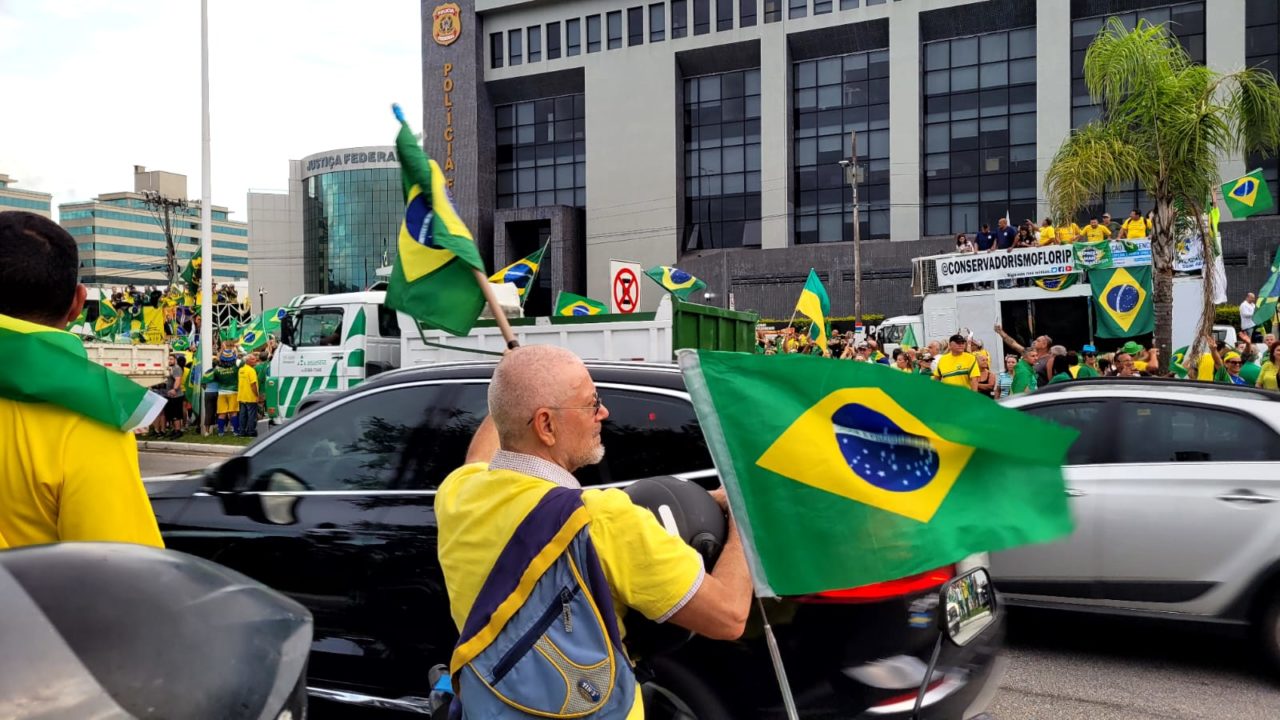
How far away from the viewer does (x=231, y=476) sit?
14.3 feet

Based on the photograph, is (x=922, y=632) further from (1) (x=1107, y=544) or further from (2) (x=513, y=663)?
(1) (x=1107, y=544)

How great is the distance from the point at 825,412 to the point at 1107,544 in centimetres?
420

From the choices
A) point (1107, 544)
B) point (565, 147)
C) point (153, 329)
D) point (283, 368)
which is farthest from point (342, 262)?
point (1107, 544)

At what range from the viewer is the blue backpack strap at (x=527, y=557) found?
2.01 meters

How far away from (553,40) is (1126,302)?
41025 mm

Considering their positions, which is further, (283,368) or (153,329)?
(153,329)

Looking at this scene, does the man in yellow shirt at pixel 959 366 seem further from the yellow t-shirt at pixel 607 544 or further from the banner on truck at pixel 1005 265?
the yellow t-shirt at pixel 607 544

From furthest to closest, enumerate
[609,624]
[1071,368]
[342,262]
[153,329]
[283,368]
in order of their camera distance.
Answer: [342,262]
[153,329]
[283,368]
[1071,368]
[609,624]

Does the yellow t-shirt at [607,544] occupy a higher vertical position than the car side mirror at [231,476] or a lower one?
higher

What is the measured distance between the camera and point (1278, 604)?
5.31 metres

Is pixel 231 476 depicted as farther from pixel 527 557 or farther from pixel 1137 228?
pixel 1137 228

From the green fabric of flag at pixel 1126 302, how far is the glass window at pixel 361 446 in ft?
54.6

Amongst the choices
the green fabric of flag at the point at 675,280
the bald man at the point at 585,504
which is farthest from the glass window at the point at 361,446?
the green fabric of flag at the point at 675,280

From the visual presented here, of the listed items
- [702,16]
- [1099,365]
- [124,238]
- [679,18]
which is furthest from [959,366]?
[124,238]
